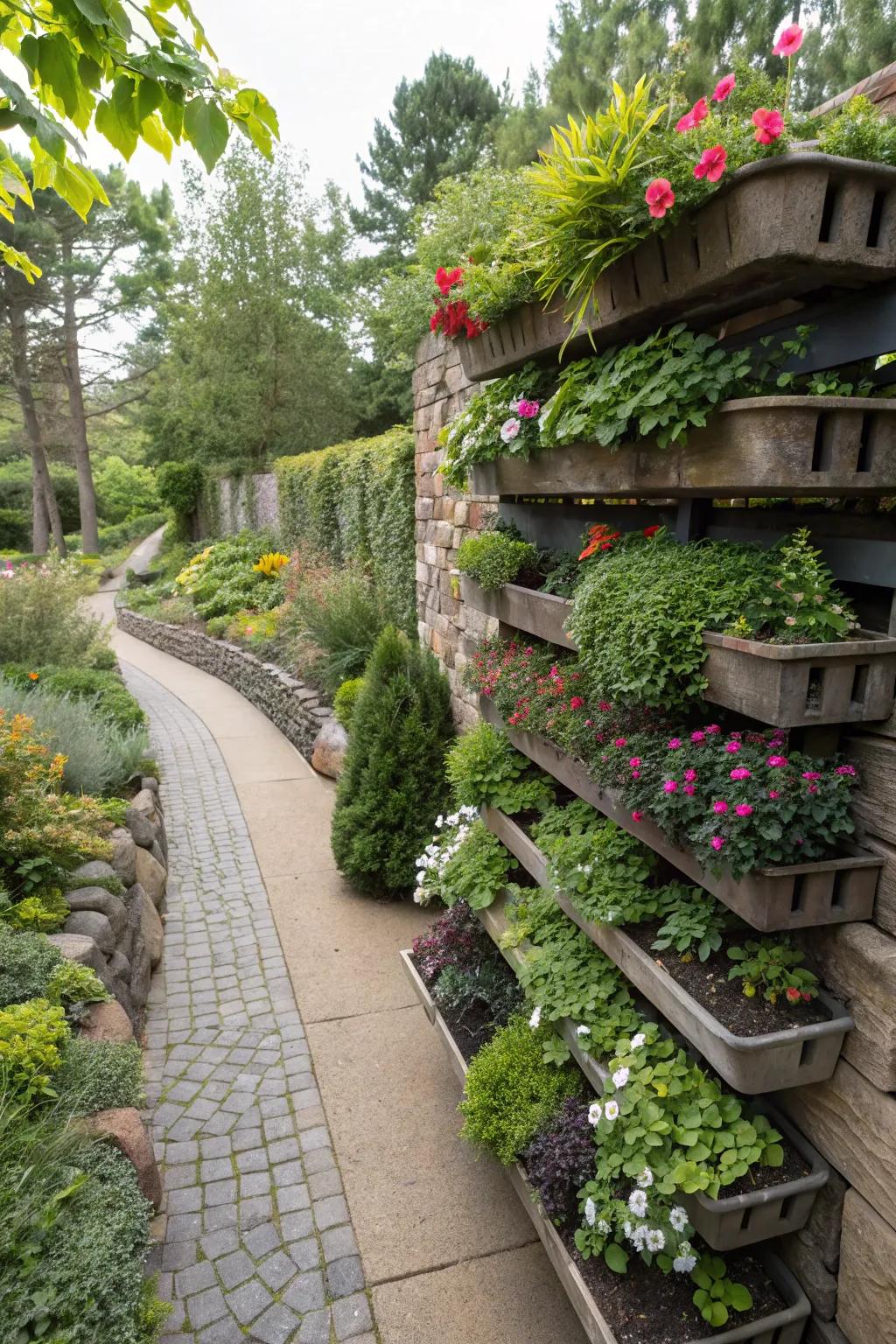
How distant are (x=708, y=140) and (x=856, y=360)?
1.77ft

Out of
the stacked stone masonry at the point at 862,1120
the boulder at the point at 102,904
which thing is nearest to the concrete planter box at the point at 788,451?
the stacked stone masonry at the point at 862,1120

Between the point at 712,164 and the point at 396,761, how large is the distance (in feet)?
11.9

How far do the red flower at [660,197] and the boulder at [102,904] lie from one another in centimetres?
348

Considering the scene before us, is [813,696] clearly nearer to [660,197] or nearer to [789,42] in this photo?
[660,197]

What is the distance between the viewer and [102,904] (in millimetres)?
3656

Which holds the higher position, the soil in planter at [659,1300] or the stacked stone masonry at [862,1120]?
the stacked stone masonry at [862,1120]

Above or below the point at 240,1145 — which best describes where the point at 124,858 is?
above

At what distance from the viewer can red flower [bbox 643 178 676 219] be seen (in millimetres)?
1567

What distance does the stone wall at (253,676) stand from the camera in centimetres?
779

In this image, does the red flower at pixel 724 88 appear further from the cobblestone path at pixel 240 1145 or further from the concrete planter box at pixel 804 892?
the cobblestone path at pixel 240 1145

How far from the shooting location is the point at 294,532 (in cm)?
1241

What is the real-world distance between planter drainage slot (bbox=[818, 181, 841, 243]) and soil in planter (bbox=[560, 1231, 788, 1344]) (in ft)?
7.85

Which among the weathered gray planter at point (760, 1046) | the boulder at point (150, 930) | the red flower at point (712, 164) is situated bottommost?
the boulder at point (150, 930)

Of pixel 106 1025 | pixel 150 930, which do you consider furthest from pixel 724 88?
pixel 150 930
